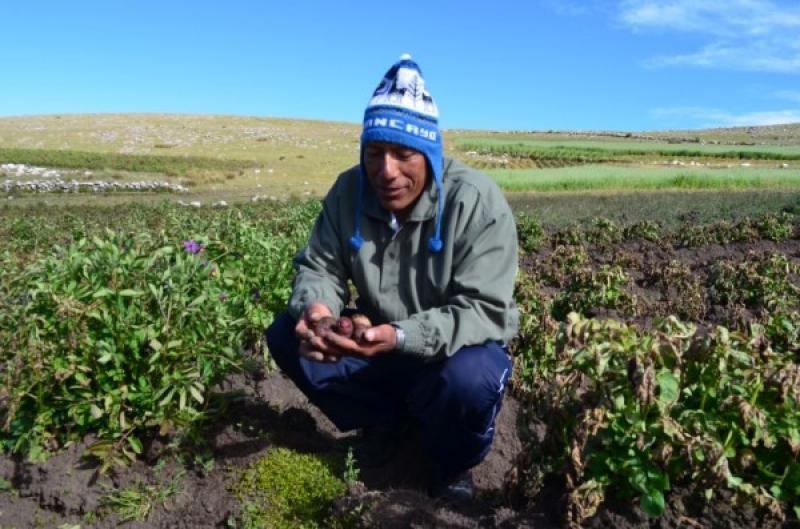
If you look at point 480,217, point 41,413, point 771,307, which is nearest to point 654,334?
point 480,217

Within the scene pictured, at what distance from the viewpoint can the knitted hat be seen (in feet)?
9.53

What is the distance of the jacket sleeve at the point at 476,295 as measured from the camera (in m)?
2.85

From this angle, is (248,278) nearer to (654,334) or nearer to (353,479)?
(353,479)

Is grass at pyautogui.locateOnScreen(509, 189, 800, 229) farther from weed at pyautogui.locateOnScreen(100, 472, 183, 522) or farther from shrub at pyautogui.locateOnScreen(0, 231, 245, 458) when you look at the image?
weed at pyautogui.locateOnScreen(100, 472, 183, 522)

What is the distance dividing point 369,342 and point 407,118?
2.89 feet

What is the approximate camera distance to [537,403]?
8.99ft

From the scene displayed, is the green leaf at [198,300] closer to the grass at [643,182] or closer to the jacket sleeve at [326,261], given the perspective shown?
the jacket sleeve at [326,261]

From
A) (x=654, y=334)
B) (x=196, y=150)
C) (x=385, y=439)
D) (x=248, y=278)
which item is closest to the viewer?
(x=654, y=334)

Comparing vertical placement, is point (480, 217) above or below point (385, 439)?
above

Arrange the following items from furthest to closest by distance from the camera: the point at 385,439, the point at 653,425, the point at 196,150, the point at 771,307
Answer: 1. the point at 196,150
2. the point at 771,307
3. the point at 385,439
4. the point at 653,425

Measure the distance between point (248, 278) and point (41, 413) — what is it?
4.59 feet

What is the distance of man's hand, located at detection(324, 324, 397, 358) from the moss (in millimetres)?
652

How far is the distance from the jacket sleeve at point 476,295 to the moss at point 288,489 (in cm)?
75

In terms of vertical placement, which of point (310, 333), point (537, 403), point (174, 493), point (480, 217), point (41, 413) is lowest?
point (174, 493)
